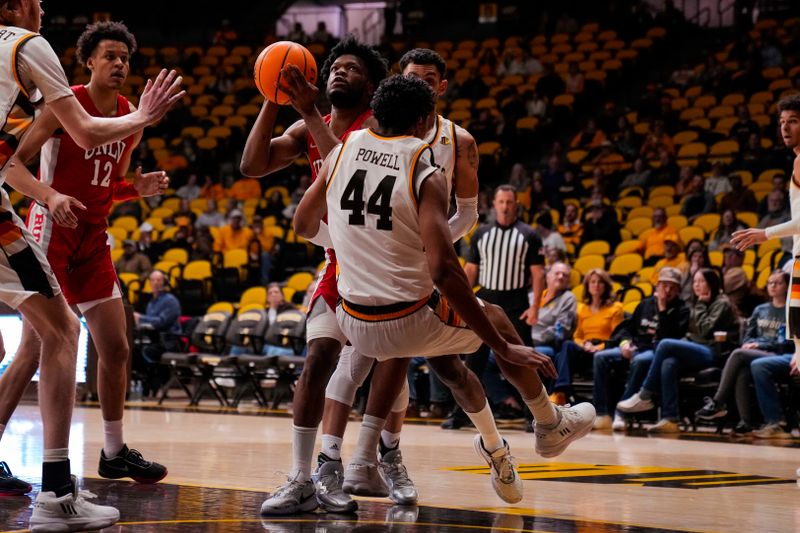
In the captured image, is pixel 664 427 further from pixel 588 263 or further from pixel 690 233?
pixel 690 233

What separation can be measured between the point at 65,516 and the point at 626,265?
905 centimetres

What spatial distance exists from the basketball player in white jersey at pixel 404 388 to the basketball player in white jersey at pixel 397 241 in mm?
341

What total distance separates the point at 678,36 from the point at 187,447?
49.4ft

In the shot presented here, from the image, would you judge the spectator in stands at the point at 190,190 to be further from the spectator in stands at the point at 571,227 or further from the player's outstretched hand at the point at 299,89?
the player's outstretched hand at the point at 299,89

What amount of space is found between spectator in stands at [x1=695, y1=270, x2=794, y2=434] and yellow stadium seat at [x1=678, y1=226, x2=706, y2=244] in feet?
11.4

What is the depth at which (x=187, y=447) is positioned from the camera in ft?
23.3

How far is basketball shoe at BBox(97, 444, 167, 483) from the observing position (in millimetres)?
5223

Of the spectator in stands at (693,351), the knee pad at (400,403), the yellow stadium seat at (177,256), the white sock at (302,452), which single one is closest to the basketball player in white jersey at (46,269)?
the white sock at (302,452)

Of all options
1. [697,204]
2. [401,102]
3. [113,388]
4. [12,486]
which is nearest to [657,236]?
[697,204]

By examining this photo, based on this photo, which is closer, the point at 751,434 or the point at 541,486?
the point at 541,486

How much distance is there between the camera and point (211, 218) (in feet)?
54.7

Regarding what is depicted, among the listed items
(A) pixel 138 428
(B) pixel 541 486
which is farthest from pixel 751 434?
(A) pixel 138 428

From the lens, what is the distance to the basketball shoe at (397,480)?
471cm

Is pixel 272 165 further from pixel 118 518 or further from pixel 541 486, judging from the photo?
pixel 541 486
